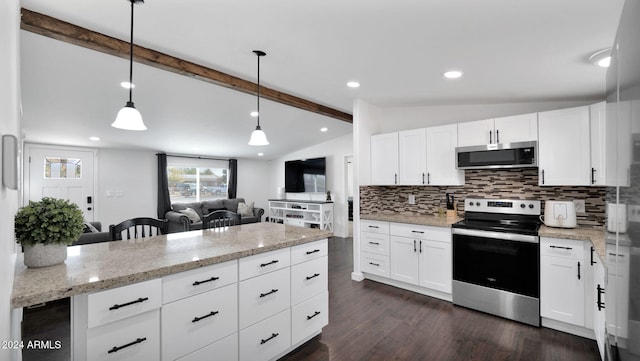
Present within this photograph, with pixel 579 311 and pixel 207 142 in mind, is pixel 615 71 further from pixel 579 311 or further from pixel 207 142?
pixel 207 142

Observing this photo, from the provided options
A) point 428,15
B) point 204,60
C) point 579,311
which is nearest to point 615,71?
point 428,15

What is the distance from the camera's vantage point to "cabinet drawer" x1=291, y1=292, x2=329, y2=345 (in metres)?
2.17

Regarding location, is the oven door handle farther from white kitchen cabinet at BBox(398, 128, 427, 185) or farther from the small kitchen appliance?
white kitchen cabinet at BBox(398, 128, 427, 185)

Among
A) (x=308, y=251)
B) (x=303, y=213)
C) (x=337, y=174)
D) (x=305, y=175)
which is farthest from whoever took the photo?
(x=305, y=175)

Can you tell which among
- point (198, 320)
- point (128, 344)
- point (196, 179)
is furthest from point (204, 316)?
point (196, 179)

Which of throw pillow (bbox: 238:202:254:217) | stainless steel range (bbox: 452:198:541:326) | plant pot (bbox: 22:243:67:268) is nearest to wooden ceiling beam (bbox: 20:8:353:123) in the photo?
plant pot (bbox: 22:243:67:268)

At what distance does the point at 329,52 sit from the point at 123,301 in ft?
7.15

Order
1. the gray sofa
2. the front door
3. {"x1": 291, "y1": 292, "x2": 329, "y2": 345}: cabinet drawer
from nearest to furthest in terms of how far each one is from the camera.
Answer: {"x1": 291, "y1": 292, "x2": 329, "y2": 345}: cabinet drawer → the front door → the gray sofa

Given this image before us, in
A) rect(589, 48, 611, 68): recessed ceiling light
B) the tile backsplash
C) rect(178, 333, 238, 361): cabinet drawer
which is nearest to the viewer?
rect(178, 333, 238, 361): cabinet drawer

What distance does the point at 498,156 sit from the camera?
3010mm

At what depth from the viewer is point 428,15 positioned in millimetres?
1746

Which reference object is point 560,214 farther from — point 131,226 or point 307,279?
point 131,226

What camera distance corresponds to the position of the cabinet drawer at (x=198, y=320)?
1502 millimetres

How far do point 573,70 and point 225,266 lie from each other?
3041 mm
